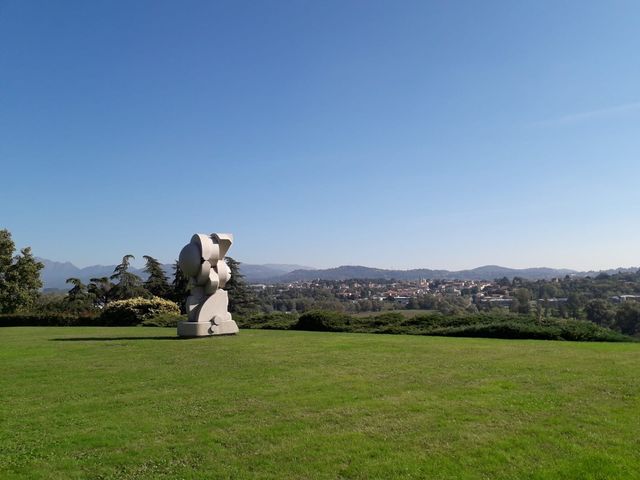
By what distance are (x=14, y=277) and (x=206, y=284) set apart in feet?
80.3

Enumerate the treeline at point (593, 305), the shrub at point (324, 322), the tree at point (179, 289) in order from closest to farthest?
the shrub at point (324, 322), the treeline at point (593, 305), the tree at point (179, 289)

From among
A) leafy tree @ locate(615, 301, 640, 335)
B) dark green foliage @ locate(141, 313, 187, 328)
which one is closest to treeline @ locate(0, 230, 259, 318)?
dark green foliage @ locate(141, 313, 187, 328)

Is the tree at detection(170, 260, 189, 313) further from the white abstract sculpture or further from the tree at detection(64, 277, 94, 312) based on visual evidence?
the white abstract sculpture

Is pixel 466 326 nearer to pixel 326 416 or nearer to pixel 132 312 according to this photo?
pixel 326 416

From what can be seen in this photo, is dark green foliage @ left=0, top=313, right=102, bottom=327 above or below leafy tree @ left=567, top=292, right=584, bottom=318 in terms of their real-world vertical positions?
above

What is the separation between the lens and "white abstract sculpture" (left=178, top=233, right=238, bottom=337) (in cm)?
1838

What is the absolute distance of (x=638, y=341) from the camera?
16812mm

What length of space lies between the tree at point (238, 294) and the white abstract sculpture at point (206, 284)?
24.4 meters

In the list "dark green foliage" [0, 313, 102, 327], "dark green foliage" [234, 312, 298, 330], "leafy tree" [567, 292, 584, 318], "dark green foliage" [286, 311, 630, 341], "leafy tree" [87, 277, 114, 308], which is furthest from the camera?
"leafy tree" [87, 277, 114, 308]

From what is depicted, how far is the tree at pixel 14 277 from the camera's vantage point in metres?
35.0

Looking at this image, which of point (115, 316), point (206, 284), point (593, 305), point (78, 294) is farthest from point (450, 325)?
point (78, 294)

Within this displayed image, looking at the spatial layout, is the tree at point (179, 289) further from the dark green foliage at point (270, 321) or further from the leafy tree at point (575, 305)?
the leafy tree at point (575, 305)

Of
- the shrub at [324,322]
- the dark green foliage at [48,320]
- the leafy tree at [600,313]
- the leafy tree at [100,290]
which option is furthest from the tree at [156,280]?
the leafy tree at [600,313]

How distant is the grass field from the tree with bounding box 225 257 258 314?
30945mm
